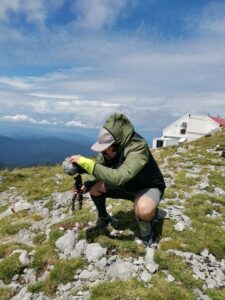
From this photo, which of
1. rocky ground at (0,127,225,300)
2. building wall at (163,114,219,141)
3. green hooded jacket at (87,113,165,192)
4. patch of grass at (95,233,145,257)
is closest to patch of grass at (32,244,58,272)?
rocky ground at (0,127,225,300)

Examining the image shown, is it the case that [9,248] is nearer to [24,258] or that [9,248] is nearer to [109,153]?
[24,258]

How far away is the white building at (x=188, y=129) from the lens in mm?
79750

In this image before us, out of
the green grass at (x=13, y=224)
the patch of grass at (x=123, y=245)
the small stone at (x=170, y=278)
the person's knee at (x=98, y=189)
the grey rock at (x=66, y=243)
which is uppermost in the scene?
the person's knee at (x=98, y=189)

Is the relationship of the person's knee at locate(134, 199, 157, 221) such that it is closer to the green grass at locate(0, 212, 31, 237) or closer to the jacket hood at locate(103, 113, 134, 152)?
the jacket hood at locate(103, 113, 134, 152)

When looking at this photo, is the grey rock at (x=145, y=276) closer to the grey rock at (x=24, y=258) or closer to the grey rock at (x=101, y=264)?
the grey rock at (x=101, y=264)

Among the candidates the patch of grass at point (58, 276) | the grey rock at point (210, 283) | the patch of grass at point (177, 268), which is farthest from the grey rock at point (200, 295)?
the patch of grass at point (58, 276)

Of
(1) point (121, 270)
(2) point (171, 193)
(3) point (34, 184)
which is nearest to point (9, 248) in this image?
(1) point (121, 270)

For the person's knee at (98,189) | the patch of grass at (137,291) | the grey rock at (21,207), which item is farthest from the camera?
the grey rock at (21,207)

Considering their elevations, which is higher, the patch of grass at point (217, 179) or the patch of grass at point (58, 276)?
the patch of grass at point (217, 179)

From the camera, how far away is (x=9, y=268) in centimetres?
887

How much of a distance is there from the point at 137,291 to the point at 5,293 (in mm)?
3235

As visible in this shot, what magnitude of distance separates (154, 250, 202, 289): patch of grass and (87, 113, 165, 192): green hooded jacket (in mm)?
1918

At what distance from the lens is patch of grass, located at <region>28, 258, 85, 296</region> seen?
814 cm

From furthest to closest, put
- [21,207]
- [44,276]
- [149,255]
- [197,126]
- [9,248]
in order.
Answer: [197,126] < [21,207] < [9,248] < [149,255] < [44,276]
